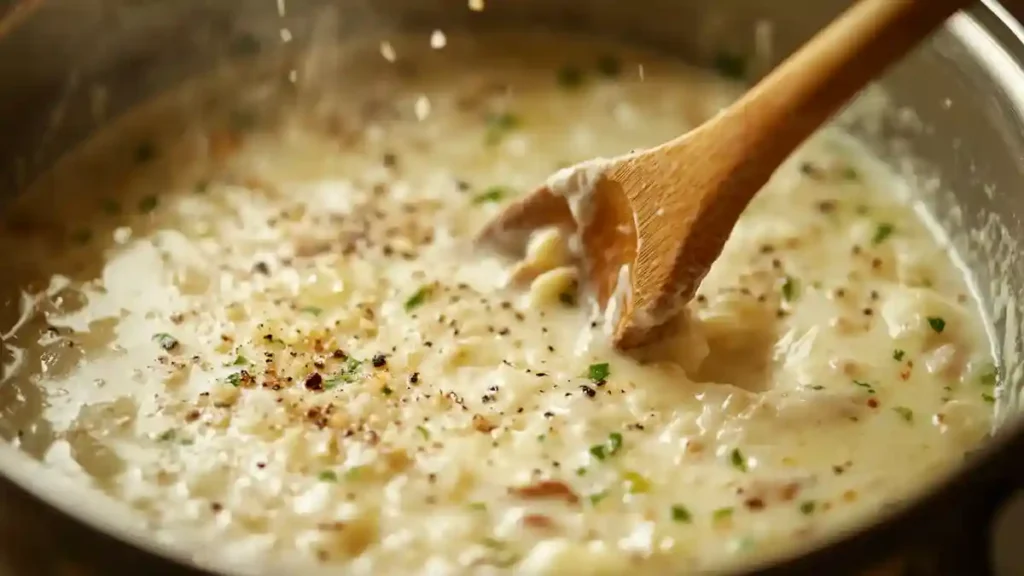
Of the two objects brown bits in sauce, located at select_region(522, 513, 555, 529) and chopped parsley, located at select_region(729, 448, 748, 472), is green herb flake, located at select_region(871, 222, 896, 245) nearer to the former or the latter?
chopped parsley, located at select_region(729, 448, 748, 472)

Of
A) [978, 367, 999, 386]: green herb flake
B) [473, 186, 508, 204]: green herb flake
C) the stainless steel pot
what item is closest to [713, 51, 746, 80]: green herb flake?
the stainless steel pot

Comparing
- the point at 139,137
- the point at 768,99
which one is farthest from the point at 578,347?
the point at 139,137

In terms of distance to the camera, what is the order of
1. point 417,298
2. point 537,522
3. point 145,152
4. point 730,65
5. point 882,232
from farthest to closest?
point 730,65, point 145,152, point 882,232, point 417,298, point 537,522

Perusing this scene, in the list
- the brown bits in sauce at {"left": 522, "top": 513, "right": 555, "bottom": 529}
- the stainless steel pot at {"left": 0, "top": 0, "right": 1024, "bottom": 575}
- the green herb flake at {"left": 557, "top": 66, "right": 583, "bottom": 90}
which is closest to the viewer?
the stainless steel pot at {"left": 0, "top": 0, "right": 1024, "bottom": 575}

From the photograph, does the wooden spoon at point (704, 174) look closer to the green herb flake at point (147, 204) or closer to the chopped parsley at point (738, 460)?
the chopped parsley at point (738, 460)

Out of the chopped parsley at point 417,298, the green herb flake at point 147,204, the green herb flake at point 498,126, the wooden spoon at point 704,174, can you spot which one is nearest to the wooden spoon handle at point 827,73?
the wooden spoon at point 704,174

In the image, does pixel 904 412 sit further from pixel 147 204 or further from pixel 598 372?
pixel 147 204

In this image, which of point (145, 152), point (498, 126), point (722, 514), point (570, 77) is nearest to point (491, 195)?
point (498, 126)
